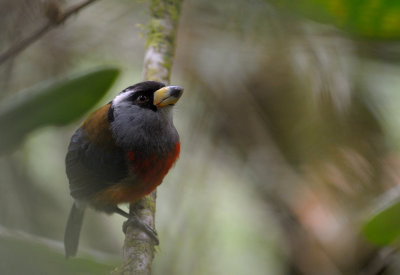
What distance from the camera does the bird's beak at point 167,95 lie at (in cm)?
246

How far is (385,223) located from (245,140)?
6.23 feet

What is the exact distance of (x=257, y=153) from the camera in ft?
12.6

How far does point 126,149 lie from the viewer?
2.56 meters

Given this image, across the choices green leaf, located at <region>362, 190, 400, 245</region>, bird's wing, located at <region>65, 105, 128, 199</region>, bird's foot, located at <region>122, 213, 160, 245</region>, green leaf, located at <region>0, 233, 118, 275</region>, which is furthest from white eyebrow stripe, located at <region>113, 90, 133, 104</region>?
green leaf, located at <region>362, 190, 400, 245</region>

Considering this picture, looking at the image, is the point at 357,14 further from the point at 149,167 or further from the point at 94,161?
the point at 94,161

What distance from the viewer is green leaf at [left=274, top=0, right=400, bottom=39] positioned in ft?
7.53

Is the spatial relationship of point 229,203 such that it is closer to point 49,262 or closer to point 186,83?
point 186,83

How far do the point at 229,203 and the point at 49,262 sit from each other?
2288mm

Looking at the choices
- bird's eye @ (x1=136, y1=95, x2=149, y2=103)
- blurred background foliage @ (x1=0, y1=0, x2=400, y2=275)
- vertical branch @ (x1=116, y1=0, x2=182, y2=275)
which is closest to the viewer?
vertical branch @ (x1=116, y1=0, x2=182, y2=275)

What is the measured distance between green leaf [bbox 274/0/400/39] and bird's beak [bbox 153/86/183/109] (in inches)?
25.5

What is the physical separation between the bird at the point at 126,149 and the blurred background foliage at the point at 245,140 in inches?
11.3

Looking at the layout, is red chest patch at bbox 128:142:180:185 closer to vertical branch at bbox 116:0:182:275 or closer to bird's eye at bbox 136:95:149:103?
vertical branch at bbox 116:0:182:275

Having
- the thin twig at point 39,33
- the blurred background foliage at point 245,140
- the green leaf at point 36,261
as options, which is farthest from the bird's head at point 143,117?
the green leaf at point 36,261

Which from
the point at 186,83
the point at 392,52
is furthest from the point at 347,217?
the point at 186,83
